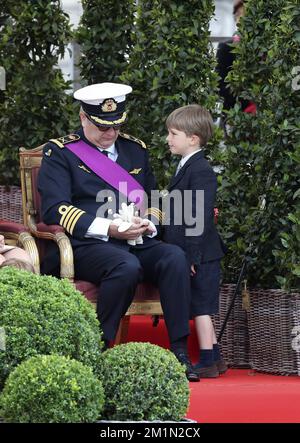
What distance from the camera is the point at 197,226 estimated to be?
692 cm

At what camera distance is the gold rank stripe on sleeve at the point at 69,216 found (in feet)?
22.5

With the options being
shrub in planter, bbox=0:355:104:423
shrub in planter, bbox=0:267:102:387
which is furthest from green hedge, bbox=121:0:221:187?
shrub in planter, bbox=0:355:104:423

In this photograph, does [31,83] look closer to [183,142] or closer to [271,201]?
[183,142]

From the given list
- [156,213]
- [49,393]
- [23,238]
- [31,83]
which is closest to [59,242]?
[23,238]

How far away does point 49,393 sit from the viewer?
458 cm

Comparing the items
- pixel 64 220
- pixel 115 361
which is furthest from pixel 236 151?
pixel 115 361

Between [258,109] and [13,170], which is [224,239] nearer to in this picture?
[258,109]

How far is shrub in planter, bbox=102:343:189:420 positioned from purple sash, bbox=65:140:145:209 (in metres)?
2.22

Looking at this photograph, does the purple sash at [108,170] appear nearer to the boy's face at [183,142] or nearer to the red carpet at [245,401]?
the boy's face at [183,142]

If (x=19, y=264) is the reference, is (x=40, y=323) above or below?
above

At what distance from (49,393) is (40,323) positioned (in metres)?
0.38

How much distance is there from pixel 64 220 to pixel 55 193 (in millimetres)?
171

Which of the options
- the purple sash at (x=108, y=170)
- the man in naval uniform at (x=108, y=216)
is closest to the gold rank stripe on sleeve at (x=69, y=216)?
the man in naval uniform at (x=108, y=216)

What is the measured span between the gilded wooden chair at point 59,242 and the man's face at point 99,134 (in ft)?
1.44
